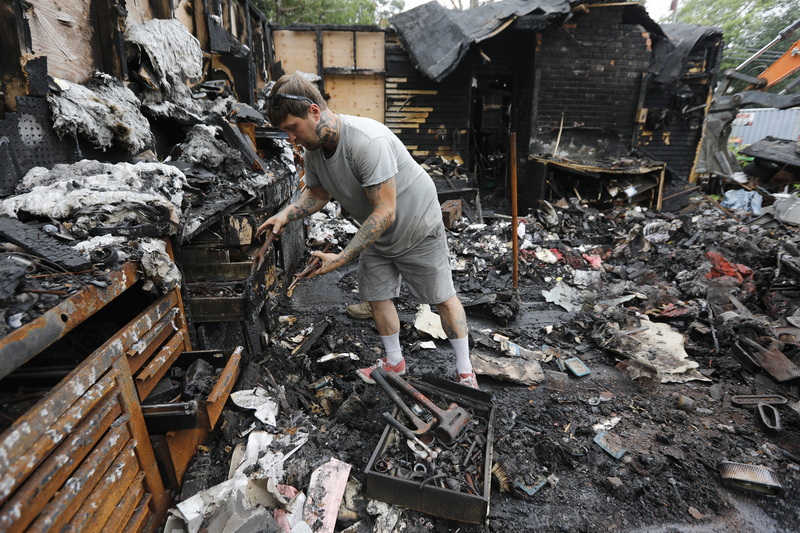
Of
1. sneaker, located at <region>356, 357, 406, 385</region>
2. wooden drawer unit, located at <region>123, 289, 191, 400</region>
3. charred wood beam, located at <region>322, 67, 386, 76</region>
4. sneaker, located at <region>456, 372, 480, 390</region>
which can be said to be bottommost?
sneaker, located at <region>356, 357, 406, 385</region>

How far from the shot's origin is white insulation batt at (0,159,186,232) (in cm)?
182

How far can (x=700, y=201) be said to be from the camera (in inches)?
345

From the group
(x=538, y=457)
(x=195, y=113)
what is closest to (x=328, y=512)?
(x=538, y=457)

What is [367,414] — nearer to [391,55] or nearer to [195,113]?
[195,113]

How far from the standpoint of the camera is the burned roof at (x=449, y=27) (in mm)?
8085

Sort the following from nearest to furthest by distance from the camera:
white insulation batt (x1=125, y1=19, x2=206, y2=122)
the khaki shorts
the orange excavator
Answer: the khaki shorts
white insulation batt (x1=125, y1=19, x2=206, y2=122)
the orange excavator

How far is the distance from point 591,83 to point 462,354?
8391 millimetres

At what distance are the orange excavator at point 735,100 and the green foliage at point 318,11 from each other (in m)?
10.6

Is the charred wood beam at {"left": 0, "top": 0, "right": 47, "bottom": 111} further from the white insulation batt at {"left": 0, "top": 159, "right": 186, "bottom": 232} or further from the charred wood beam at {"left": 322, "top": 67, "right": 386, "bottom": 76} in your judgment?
the charred wood beam at {"left": 322, "top": 67, "right": 386, "bottom": 76}

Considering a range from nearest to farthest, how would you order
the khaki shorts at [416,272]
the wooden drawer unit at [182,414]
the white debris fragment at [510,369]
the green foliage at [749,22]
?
the wooden drawer unit at [182,414]
the khaki shorts at [416,272]
the white debris fragment at [510,369]
the green foliage at [749,22]

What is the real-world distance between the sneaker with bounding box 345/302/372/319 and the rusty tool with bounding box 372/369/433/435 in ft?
5.21

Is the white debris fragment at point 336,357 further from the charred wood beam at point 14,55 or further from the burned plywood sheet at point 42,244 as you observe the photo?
the charred wood beam at point 14,55

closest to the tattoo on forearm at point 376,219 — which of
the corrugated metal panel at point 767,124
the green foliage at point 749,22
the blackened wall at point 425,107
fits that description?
the blackened wall at point 425,107

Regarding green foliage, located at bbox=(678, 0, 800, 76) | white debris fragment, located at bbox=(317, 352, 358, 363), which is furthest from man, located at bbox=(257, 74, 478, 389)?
green foliage, located at bbox=(678, 0, 800, 76)
